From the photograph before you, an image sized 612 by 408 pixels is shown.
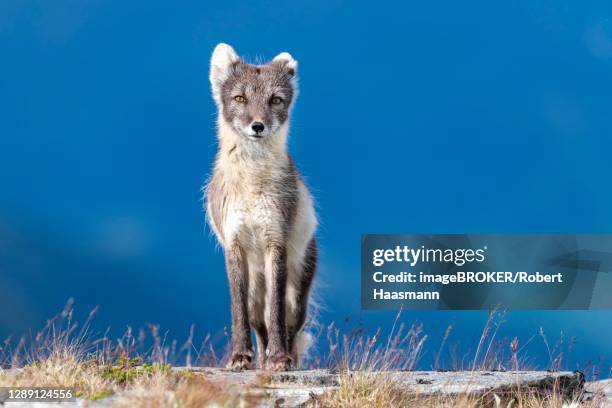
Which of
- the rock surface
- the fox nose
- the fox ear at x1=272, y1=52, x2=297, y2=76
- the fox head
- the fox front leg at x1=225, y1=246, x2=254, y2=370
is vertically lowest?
the rock surface

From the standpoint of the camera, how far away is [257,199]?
10180 mm

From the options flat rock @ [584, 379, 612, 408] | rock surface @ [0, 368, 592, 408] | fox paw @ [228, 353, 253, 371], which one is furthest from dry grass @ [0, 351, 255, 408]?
flat rock @ [584, 379, 612, 408]

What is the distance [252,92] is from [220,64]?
65cm

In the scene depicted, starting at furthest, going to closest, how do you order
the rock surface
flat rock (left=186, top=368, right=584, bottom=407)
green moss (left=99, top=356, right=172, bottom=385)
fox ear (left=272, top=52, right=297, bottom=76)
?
fox ear (left=272, top=52, right=297, bottom=76) < green moss (left=99, top=356, right=172, bottom=385) < flat rock (left=186, top=368, right=584, bottom=407) < the rock surface

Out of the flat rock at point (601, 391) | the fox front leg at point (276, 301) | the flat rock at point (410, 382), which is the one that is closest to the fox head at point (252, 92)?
the fox front leg at point (276, 301)

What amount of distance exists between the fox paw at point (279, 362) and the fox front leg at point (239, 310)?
27 cm

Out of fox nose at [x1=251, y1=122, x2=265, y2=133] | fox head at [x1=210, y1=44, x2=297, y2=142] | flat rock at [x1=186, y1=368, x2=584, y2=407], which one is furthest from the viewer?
fox head at [x1=210, y1=44, x2=297, y2=142]

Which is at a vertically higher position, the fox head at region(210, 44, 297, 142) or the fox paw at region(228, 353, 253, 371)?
the fox head at region(210, 44, 297, 142)

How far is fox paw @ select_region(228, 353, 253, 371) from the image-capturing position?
32.0 ft

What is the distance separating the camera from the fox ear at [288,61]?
35.1 feet

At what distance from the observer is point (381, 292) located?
39.3 ft

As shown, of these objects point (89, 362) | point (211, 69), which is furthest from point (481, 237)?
point (89, 362)

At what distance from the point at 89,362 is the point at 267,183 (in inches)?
108

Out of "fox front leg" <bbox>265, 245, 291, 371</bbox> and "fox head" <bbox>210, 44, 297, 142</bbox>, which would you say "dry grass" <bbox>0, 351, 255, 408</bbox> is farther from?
"fox head" <bbox>210, 44, 297, 142</bbox>
